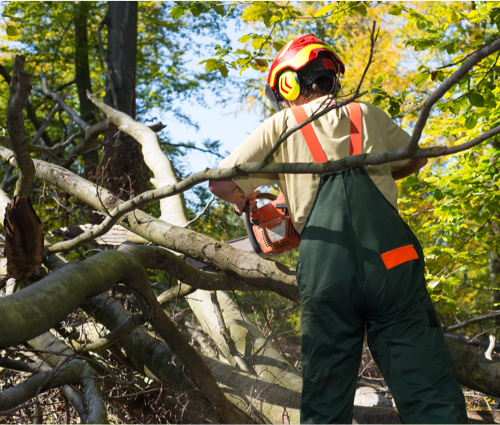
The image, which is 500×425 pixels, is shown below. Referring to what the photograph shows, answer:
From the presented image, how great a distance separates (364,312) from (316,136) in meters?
0.84

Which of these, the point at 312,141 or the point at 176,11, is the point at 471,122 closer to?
the point at 312,141

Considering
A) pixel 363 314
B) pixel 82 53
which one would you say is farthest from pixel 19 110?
pixel 82 53

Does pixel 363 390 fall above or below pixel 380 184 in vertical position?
below

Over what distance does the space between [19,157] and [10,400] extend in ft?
4.06

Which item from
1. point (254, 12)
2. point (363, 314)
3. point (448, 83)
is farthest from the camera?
point (254, 12)

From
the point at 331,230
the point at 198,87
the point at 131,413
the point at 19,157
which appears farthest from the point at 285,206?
the point at 198,87

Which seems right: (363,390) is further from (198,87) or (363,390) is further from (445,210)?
(198,87)

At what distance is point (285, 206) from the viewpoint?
236 cm

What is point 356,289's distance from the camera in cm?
183

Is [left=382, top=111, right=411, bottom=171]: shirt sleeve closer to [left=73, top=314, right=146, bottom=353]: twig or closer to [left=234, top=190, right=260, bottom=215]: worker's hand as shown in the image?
[left=234, top=190, right=260, bottom=215]: worker's hand

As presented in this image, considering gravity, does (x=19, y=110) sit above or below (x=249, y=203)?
above

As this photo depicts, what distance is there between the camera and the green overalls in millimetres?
1756

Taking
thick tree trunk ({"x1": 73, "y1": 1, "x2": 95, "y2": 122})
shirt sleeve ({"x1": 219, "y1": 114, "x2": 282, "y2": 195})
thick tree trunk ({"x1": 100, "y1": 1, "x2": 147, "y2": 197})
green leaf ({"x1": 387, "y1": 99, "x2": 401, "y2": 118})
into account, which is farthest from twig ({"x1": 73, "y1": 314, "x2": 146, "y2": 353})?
thick tree trunk ({"x1": 73, "y1": 1, "x2": 95, "y2": 122})

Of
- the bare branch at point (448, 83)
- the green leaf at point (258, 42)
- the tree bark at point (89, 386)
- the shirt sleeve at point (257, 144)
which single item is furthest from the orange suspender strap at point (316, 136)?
the green leaf at point (258, 42)
